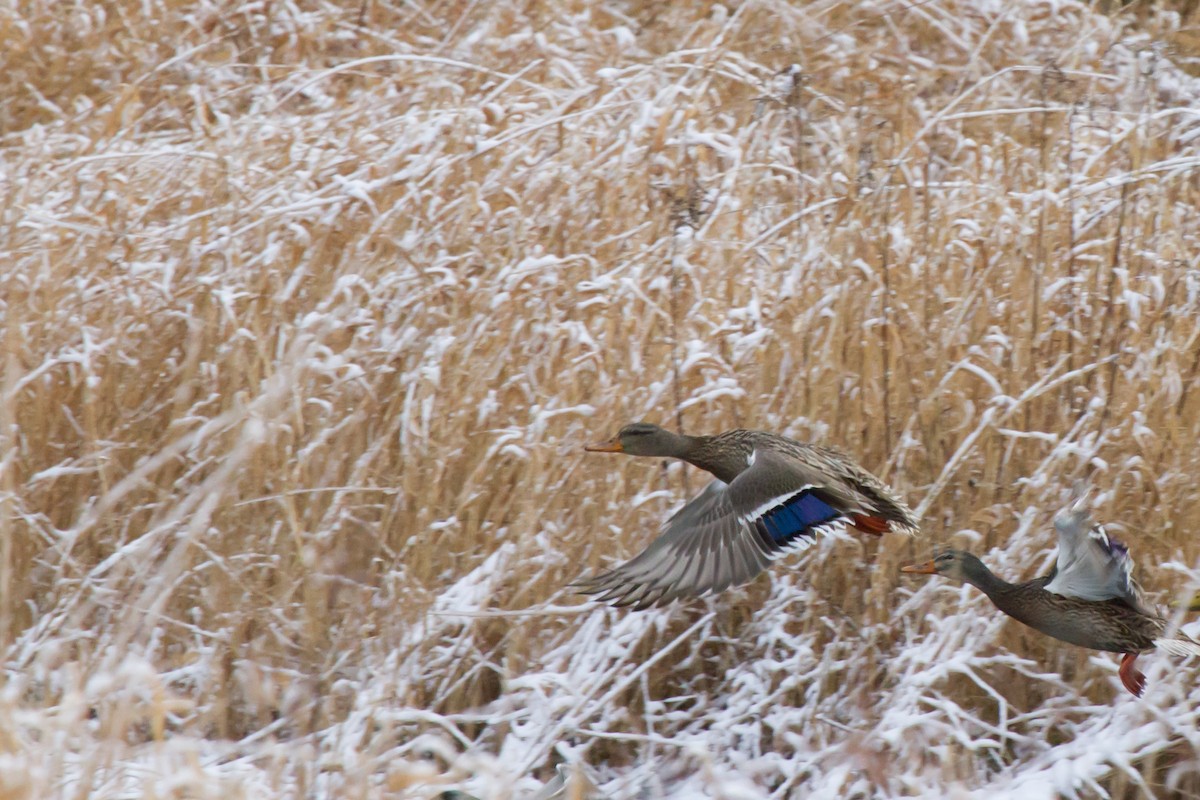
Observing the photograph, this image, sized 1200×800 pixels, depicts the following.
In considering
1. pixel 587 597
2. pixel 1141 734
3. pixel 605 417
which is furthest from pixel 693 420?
pixel 1141 734

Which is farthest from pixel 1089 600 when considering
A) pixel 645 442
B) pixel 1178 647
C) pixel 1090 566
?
pixel 645 442

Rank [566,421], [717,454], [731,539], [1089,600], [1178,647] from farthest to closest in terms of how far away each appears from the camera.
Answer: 1. [566,421]
2. [717,454]
3. [731,539]
4. [1089,600]
5. [1178,647]

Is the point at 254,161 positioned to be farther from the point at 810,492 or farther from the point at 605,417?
the point at 810,492

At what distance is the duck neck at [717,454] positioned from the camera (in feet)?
11.7

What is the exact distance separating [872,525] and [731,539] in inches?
12.0

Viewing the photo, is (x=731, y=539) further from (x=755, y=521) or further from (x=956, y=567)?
(x=956, y=567)

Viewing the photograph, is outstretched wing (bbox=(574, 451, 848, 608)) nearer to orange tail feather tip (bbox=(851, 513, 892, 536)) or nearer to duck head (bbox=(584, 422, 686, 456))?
orange tail feather tip (bbox=(851, 513, 892, 536))

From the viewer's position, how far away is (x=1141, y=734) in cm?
316

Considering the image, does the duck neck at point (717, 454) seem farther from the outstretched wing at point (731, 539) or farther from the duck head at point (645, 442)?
the outstretched wing at point (731, 539)

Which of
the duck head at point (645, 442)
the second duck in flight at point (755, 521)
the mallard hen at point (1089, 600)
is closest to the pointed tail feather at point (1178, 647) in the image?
the mallard hen at point (1089, 600)

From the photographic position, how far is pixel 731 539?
327 cm

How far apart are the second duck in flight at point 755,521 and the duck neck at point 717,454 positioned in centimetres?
3

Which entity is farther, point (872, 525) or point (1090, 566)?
point (872, 525)

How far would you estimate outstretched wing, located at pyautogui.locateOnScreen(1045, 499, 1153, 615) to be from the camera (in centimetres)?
316
